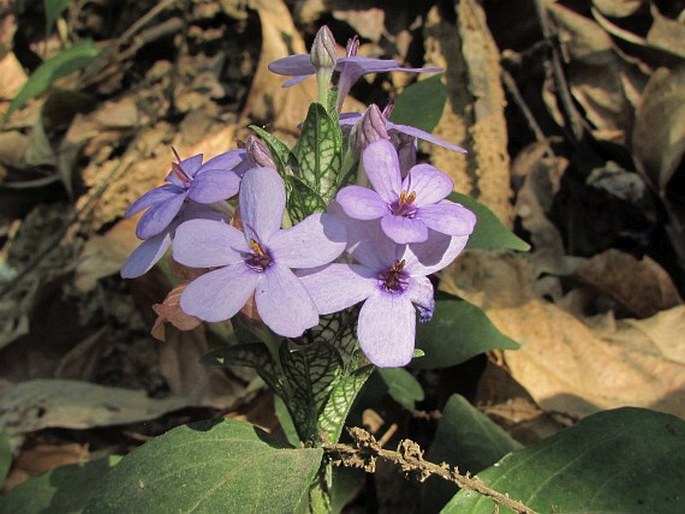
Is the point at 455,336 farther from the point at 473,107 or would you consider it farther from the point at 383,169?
the point at 473,107

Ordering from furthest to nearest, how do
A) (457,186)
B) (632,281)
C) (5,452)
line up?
(457,186) → (632,281) → (5,452)

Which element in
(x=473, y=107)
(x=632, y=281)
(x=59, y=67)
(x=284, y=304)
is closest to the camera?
(x=284, y=304)

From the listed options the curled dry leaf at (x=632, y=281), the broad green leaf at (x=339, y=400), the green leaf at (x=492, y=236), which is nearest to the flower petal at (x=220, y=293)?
the broad green leaf at (x=339, y=400)

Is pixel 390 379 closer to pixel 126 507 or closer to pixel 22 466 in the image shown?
pixel 126 507

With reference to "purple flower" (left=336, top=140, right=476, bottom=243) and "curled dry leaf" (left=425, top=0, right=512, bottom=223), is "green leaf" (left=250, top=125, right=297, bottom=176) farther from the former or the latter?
"curled dry leaf" (left=425, top=0, right=512, bottom=223)

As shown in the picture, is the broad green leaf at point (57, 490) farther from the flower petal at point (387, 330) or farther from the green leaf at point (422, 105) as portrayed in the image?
the green leaf at point (422, 105)

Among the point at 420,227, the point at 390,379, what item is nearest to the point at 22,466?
the point at 390,379

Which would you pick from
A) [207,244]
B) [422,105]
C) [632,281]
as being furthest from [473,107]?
[207,244]
